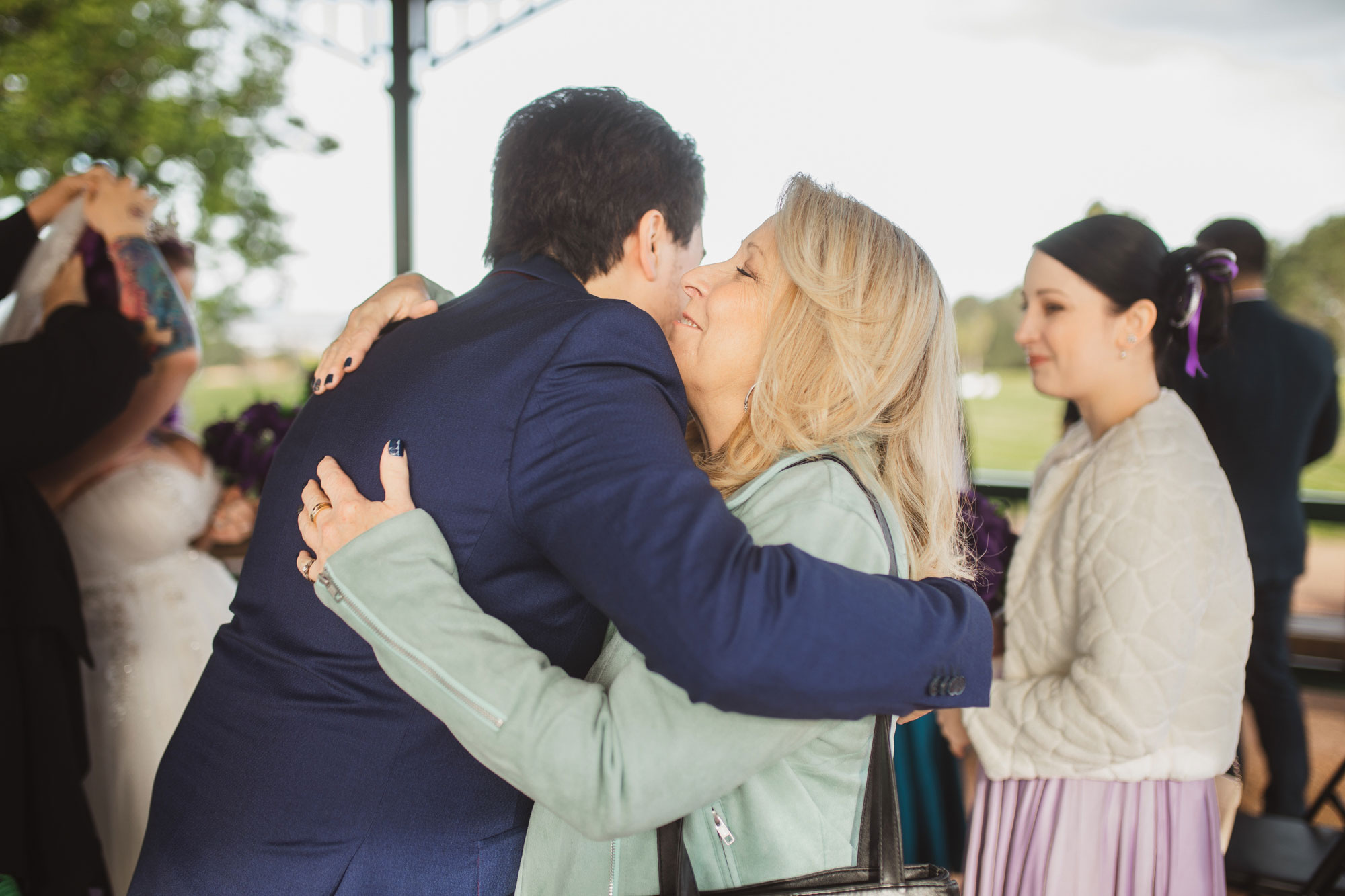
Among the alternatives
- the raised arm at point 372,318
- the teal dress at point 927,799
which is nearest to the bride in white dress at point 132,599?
the raised arm at point 372,318

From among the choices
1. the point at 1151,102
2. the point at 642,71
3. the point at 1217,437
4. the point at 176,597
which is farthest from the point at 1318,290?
the point at 176,597

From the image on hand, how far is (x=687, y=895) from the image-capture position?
105 cm

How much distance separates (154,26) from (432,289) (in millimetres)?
8927

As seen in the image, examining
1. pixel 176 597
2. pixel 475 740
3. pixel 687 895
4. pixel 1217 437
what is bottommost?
pixel 176 597

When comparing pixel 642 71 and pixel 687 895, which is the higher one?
pixel 642 71

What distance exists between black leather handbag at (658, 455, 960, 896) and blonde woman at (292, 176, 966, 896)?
30mm

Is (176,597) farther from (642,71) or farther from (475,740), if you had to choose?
(642,71)

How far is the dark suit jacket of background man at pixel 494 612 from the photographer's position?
83 centimetres

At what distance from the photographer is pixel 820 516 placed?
102cm

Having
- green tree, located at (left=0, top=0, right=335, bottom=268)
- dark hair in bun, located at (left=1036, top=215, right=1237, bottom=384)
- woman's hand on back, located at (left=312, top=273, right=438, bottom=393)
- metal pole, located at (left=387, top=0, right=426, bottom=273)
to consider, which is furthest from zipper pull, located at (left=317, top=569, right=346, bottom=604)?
green tree, located at (left=0, top=0, right=335, bottom=268)

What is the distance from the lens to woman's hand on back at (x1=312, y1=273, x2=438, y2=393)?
1.25 metres

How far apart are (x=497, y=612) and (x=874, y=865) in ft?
1.84

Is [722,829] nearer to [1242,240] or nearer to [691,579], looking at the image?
A: [691,579]

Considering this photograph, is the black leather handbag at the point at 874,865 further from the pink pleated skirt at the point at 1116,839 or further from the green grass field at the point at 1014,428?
the green grass field at the point at 1014,428
